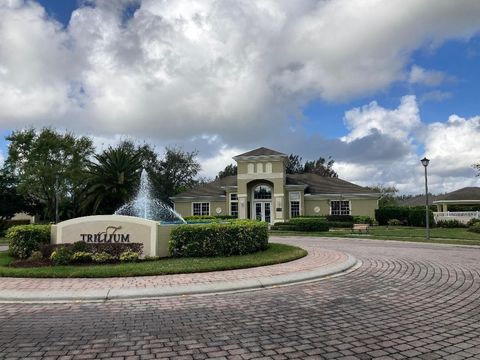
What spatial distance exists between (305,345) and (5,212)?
1789 inches

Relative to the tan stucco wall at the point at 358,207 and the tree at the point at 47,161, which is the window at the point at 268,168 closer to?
the tan stucco wall at the point at 358,207

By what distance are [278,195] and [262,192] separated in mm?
2408

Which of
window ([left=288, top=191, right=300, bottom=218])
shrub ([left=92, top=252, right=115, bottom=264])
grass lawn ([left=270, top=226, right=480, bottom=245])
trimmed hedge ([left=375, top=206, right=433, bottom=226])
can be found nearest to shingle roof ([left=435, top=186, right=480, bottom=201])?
trimmed hedge ([left=375, top=206, right=433, bottom=226])

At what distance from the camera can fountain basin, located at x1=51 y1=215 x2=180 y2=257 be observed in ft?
43.3

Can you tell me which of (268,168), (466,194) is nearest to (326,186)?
(268,168)

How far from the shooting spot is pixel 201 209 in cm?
4488

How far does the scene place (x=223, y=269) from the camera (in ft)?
36.2

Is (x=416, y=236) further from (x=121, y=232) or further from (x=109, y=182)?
(x=109, y=182)

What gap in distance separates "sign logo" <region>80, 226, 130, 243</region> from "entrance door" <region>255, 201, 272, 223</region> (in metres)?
29.9

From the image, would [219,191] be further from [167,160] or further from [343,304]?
[343,304]

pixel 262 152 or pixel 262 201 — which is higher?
pixel 262 152

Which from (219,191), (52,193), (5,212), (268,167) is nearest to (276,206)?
(268,167)

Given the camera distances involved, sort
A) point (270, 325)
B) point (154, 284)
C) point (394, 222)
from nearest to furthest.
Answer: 1. point (270, 325)
2. point (154, 284)
3. point (394, 222)

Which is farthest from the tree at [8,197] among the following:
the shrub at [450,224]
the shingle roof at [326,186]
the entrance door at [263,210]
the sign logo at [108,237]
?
the shrub at [450,224]
